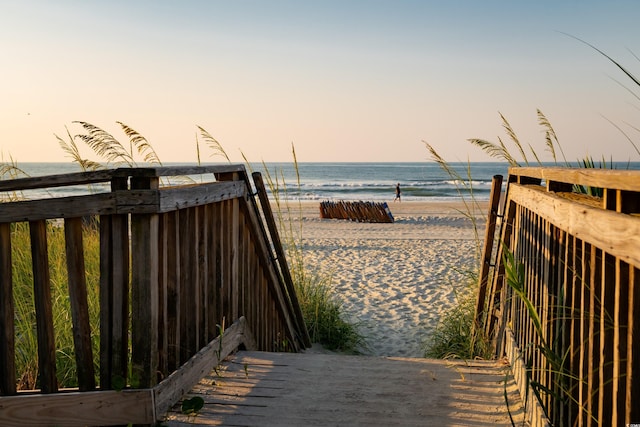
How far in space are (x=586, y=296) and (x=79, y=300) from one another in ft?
7.54

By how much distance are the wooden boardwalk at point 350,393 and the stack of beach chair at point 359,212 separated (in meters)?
15.0

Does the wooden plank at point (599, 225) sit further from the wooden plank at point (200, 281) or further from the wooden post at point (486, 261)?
the wooden post at point (486, 261)

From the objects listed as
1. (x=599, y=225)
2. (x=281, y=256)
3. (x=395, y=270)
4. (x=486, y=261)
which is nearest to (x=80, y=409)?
(x=599, y=225)

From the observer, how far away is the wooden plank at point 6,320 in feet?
9.39

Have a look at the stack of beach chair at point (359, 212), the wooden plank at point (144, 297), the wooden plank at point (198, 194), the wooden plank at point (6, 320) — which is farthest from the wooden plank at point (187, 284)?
the stack of beach chair at point (359, 212)

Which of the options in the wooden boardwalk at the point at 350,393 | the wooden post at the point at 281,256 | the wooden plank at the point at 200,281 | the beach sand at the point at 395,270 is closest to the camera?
the wooden boardwalk at the point at 350,393

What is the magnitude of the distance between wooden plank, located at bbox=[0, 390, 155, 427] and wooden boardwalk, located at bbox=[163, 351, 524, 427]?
0.21 meters

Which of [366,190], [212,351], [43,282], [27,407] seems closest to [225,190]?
[212,351]

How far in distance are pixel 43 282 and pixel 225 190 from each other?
1.45m

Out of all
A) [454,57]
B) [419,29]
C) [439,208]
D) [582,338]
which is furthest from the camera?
[439,208]

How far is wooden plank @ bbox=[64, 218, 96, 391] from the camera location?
282cm

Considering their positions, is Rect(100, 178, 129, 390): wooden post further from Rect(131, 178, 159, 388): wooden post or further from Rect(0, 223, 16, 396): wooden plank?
Rect(0, 223, 16, 396): wooden plank

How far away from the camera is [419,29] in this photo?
1691 centimetres

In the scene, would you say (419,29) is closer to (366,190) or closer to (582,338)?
(582,338)
